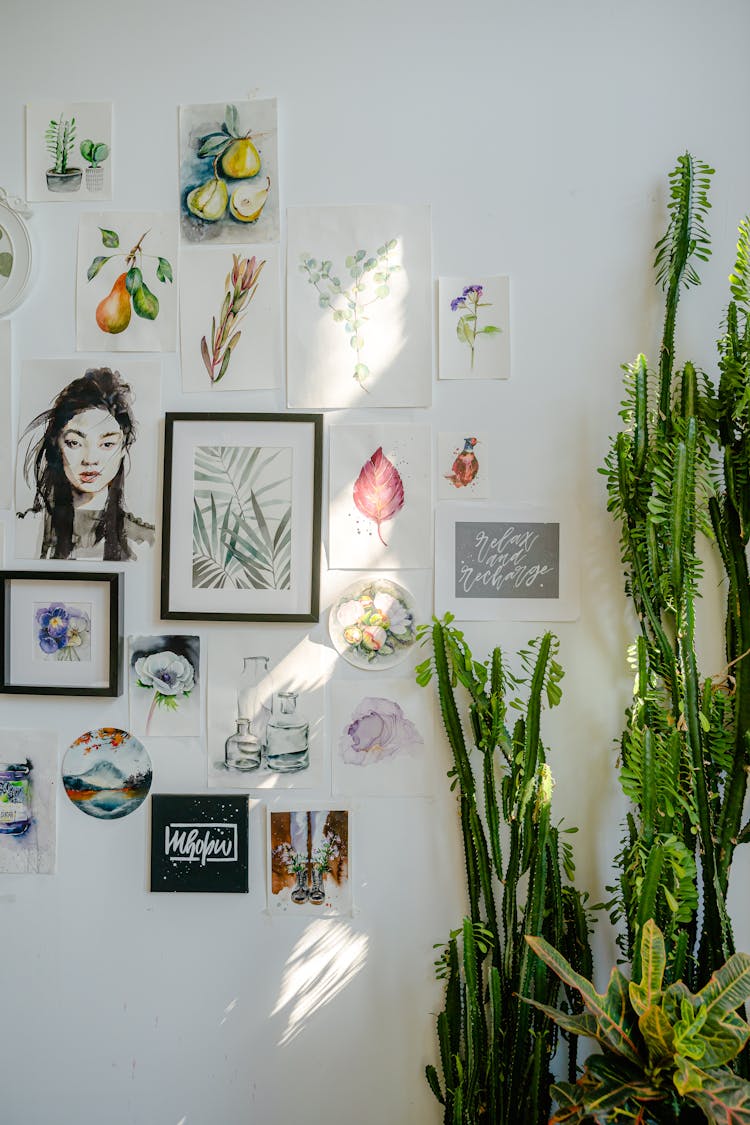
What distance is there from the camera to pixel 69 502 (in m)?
1.62

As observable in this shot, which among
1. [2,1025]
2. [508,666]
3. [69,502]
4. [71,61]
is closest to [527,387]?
[508,666]

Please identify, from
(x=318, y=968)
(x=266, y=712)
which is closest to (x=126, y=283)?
(x=266, y=712)

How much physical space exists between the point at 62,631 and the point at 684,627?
3.96 ft

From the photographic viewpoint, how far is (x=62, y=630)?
161 centimetres

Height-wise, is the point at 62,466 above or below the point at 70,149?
below

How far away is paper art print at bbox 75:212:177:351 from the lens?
160 centimetres

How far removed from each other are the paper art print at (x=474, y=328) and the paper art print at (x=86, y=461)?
60 cm

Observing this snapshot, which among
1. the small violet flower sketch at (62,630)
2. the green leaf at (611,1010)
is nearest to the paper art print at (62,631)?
the small violet flower sketch at (62,630)

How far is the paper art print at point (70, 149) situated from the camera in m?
1.60

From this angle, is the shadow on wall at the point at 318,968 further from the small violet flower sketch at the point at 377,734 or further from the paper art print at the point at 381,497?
the paper art print at the point at 381,497

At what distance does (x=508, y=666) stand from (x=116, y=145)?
4.32 ft

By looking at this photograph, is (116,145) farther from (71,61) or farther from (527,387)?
(527,387)

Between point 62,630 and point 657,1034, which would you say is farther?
point 62,630

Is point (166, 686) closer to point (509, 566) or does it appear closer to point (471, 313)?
point (509, 566)
